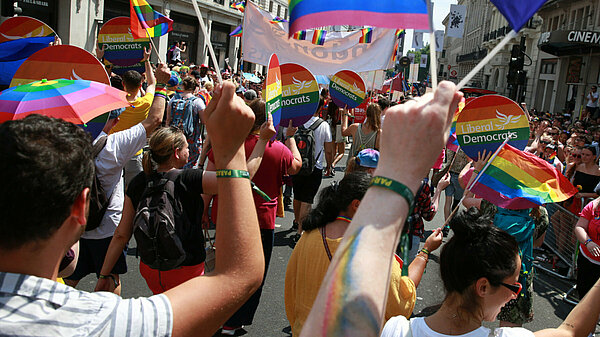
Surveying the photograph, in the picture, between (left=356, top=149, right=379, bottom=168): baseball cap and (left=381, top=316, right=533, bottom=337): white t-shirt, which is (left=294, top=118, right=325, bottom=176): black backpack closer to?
(left=356, top=149, right=379, bottom=168): baseball cap

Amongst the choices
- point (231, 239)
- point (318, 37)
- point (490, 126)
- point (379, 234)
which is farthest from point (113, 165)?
point (318, 37)

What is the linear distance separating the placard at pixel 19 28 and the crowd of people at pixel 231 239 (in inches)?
74.3

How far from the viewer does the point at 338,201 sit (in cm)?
258

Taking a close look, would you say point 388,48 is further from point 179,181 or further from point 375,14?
point 375,14

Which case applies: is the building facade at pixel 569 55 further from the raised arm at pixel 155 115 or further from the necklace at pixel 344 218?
the necklace at pixel 344 218

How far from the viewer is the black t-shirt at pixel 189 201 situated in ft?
9.99

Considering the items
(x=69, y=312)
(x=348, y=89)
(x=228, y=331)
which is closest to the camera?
(x=69, y=312)

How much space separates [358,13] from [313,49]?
18.2 feet

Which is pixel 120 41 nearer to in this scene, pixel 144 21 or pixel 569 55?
pixel 144 21

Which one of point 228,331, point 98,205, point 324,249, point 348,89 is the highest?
point 348,89

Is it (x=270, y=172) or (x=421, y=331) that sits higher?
(x=270, y=172)

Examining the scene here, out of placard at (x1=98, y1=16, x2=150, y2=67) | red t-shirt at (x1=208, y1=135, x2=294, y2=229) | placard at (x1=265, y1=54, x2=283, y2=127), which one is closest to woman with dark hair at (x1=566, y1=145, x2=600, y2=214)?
red t-shirt at (x1=208, y1=135, x2=294, y2=229)

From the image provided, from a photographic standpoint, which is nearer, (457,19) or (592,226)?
(592,226)

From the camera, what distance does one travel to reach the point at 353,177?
2.65 m
